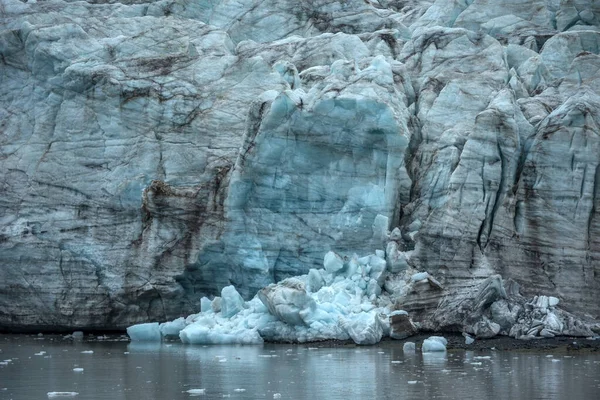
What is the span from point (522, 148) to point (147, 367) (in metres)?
10.0

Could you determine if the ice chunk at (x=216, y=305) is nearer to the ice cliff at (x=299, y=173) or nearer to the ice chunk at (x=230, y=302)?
the ice chunk at (x=230, y=302)

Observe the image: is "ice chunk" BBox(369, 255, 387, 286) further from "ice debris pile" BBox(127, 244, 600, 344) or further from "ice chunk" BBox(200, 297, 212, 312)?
"ice chunk" BBox(200, 297, 212, 312)

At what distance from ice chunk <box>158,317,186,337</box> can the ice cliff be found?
0.23ft

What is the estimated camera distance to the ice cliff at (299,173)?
2453cm

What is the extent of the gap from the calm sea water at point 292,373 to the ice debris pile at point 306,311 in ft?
1.91

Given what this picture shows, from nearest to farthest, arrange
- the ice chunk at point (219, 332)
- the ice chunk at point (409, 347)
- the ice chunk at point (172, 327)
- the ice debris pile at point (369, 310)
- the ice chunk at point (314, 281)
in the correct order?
the ice chunk at point (409, 347)
the ice debris pile at point (369, 310)
the ice chunk at point (219, 332)
the ice chunk at point (314, 281)
the ice chunk at point (172, 327)

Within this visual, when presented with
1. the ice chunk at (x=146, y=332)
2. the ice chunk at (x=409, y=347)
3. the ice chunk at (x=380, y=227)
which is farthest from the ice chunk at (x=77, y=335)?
the ice chunk at (x=409, y=347)

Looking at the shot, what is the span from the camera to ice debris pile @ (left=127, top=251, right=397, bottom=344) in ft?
79.2

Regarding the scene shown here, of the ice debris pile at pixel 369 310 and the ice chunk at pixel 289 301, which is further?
the ice chunk at pixel 289 301

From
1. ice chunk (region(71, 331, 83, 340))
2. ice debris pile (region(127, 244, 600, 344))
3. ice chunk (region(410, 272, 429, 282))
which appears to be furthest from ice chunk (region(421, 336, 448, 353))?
ice chunk (region(71, 331, 83, 340))

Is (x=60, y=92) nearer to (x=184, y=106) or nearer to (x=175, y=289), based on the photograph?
(x=184, y=106)

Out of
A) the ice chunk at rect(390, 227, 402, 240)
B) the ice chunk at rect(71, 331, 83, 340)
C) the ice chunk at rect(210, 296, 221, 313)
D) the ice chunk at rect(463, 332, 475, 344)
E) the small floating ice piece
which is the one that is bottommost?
the small floating ice piece

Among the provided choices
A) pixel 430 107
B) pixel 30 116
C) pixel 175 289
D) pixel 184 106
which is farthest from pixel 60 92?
pixel 430 107

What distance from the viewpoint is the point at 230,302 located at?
2538 centimetres
